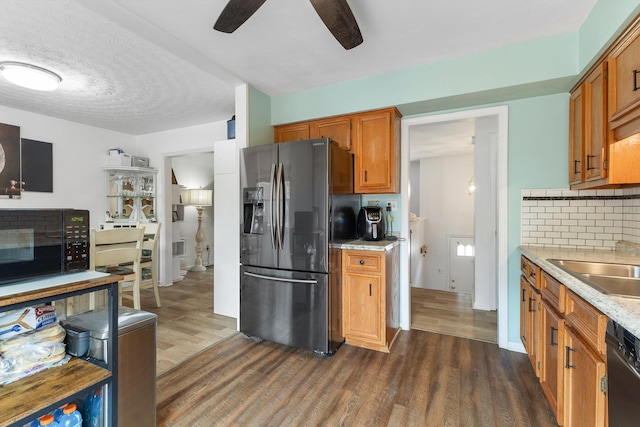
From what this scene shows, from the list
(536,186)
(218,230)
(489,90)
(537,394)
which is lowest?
(537,394)

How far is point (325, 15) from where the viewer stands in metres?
1.51

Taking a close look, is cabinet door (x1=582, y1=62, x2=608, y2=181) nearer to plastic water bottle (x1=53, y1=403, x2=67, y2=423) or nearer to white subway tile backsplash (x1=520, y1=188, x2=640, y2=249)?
white subway tile backsplash (x1=520, y1=188, x2=640, y2=249)

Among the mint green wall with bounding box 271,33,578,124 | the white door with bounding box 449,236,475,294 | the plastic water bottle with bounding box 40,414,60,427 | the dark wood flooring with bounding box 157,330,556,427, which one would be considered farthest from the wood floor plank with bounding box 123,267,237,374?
the white door with bounding box 449,236,475,294

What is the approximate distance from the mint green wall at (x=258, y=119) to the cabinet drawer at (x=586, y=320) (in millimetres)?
2642

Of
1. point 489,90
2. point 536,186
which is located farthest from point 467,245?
point 489,90

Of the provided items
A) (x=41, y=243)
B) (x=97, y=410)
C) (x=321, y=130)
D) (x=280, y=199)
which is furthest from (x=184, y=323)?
(x=321, y=130)

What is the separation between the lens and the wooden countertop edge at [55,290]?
927 mm

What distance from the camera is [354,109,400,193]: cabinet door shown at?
2.68 meters

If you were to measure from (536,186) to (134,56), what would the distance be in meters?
3.52

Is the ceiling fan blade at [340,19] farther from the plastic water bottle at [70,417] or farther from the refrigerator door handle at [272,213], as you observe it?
the plastic water bottle at [70,417]

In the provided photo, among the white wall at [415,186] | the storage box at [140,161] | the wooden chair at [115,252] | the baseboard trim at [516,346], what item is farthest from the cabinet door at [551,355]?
the white wall at [415,186]

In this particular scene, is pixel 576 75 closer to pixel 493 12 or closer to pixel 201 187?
pixel 493 12

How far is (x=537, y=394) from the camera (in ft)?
6.09

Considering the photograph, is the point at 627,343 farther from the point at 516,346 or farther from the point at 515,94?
the point at 515,94
